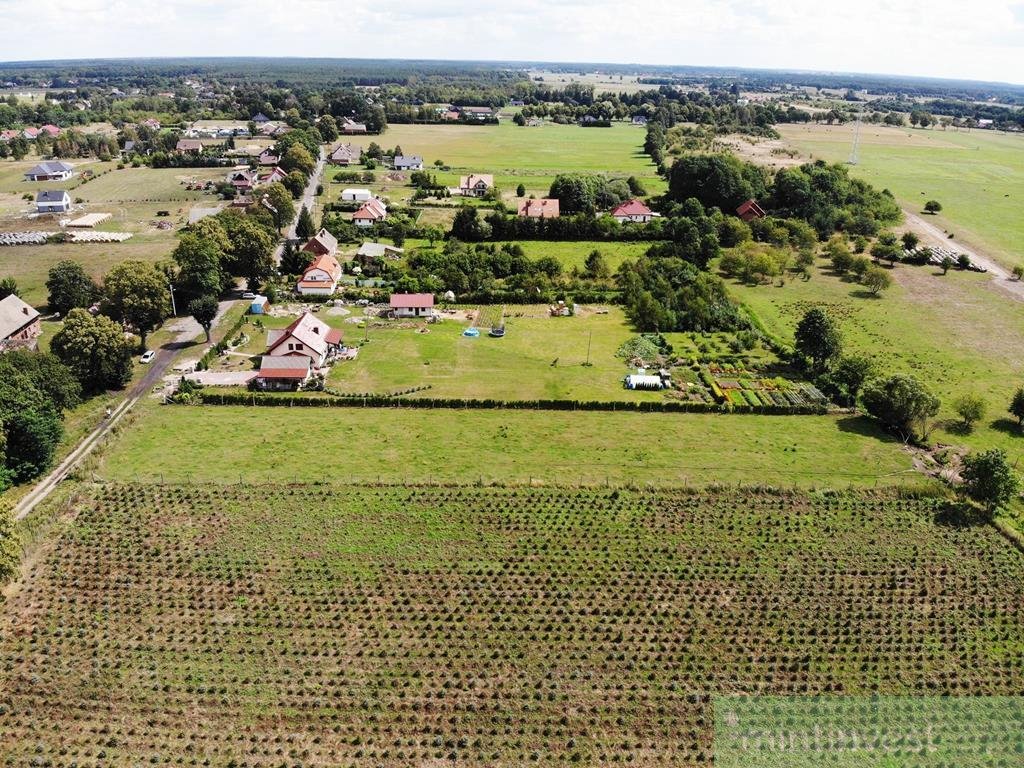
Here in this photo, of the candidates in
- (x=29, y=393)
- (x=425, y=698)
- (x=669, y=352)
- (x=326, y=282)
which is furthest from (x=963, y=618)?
(x=326, y=282)

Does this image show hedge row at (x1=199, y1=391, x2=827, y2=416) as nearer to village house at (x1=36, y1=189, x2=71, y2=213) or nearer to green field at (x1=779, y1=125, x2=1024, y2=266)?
green field at (x1=779, y1=125, x2=1024, y2=266)

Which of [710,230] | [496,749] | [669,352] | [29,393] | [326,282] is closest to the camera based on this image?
[496,749]

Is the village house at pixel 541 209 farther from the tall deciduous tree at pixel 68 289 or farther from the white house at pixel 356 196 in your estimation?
the tall deciduous tree at pixel 68 289

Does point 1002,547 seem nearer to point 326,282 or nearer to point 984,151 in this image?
point 326,282

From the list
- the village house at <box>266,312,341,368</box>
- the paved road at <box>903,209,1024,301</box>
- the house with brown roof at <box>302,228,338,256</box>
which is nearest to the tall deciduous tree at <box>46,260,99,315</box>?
the village house at <box>266,312,341,368</box>

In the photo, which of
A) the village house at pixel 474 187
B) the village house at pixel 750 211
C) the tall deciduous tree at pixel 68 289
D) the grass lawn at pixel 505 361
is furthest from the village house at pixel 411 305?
the village house at pixel 750 211

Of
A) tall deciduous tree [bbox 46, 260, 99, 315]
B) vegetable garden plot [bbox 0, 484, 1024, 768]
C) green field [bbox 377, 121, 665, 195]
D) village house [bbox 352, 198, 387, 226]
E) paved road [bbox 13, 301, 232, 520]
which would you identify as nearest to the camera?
vegetable garden plot [bbox 0, 484, 1024, 768]

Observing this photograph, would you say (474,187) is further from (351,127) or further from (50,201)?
(351,127)

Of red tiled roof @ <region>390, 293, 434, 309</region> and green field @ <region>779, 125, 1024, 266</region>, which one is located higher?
green field @ <region>779, 125, 1024, 266</region>
